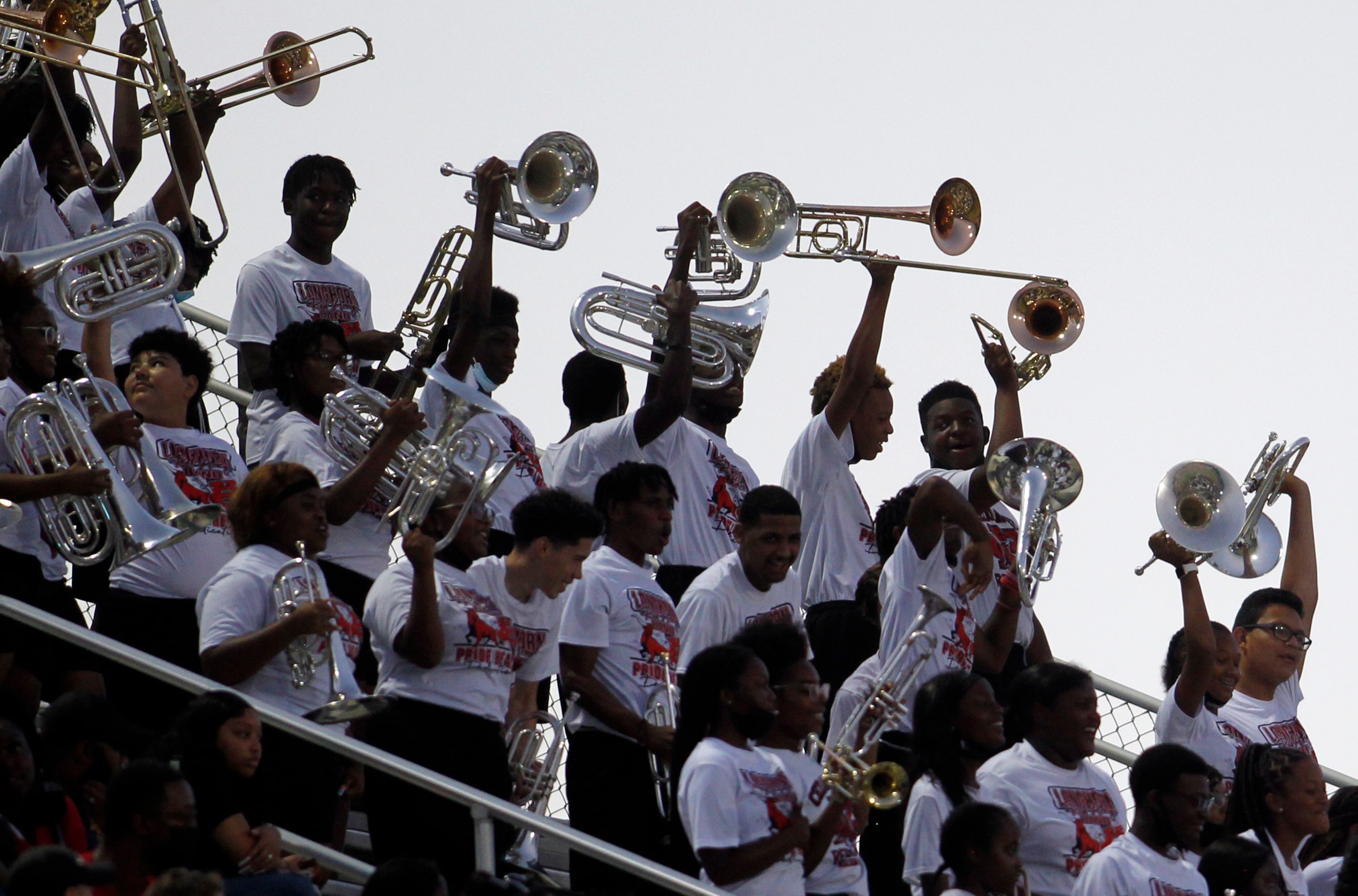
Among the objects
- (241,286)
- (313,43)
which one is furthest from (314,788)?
(313,43)

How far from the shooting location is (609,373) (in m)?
8.85

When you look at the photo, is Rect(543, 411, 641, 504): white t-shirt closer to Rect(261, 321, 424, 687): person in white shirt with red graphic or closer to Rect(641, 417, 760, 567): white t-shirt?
Rect(641, 417, 760, 567): white t-shirt

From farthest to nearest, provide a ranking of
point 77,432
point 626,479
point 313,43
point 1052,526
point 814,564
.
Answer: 1. point 313,43
2. point 814,564
3. point 1052,526
4. point 626,479
5. point 77,432

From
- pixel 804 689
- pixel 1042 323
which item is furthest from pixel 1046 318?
pixel 804 689

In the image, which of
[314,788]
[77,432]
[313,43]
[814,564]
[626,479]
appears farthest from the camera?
[313,43]

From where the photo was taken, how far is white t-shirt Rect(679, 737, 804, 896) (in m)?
5.77

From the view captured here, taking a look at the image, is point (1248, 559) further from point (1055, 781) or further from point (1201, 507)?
point (1055, 781)

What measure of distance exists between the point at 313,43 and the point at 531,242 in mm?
1805

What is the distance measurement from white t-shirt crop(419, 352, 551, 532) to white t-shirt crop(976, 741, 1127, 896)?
7.00 feet

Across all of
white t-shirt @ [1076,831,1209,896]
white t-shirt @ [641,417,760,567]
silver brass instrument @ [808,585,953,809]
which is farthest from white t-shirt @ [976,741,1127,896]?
white t-shirt @ [641,417,760,567]

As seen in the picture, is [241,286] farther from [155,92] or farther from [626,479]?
[626,479]

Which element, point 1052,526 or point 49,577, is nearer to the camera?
point 49,577

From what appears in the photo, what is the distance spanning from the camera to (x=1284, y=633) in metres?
8.81

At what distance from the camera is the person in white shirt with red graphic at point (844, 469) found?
848 cm
